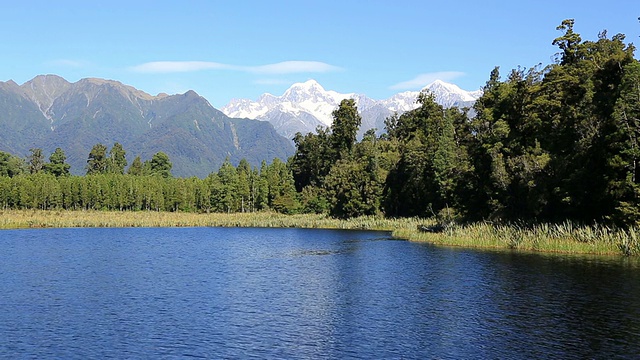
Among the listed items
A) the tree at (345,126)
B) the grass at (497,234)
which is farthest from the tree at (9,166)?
the tree at (345,126)

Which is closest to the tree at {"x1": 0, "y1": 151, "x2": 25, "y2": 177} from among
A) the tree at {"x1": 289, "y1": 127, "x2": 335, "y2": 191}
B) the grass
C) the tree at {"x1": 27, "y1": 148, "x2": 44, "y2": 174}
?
the tree at {"x1": 27, "y1": 148, "x2": 44, "y2": 174}

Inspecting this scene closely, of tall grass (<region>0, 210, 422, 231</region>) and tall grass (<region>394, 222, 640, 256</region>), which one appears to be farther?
tall grass (<region>0, 210, 422, 231</region>)

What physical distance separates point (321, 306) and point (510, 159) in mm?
38715

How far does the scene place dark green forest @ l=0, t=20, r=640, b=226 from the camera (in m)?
50.9

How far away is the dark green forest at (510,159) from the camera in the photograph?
50.9m

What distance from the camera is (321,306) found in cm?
3200

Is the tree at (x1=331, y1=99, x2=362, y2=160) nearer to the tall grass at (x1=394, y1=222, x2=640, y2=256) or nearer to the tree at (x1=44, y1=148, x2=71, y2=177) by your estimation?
the tall grass at (x1=394, y1=222, x2=640, y2=256)

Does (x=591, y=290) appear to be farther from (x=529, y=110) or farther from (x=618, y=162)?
(x=529, y=110)

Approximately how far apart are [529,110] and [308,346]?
51613 millimetres

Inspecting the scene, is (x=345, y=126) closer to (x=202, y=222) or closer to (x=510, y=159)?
(x=202, y=222)

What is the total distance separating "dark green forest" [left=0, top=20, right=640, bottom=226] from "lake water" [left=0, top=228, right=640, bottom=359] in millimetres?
9465

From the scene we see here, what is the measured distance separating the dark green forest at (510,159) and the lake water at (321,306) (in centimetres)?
947

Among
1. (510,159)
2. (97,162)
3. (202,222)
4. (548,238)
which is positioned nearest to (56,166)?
(97,162)

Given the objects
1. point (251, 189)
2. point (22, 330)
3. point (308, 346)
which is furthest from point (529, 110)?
point (251, 189)
